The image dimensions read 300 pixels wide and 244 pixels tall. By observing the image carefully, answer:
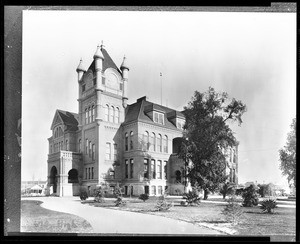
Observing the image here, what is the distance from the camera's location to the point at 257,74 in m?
8.09

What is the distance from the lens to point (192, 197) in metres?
8.39

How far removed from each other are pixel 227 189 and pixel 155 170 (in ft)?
7.13

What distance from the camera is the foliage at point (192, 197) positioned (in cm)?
837

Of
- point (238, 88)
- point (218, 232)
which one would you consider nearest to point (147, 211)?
point (218, 232)

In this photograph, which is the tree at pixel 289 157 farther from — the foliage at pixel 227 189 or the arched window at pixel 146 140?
the arched window at pixel 146 140

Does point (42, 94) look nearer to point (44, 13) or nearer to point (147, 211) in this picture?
point (44, 13)

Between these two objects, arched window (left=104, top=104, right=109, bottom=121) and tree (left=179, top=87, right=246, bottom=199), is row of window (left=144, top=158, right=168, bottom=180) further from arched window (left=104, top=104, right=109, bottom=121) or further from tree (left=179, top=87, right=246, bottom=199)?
arched window (left=104, top=104, right=109, bottom=121)

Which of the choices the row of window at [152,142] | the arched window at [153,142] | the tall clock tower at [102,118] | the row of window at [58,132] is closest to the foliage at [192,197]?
the row of window at [152,142]

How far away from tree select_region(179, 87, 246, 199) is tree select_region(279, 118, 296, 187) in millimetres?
1362

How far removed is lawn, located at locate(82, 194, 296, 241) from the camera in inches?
303

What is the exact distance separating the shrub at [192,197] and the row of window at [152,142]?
4.62ft

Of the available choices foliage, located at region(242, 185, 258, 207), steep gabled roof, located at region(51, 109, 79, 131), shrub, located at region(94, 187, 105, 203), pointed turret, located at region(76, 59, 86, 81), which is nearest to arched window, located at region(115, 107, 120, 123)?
steep gabled roof, located at region(51, 109, 79, 131)

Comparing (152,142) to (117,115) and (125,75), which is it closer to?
(117,115)

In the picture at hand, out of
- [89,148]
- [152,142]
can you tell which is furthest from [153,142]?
[89,148]
